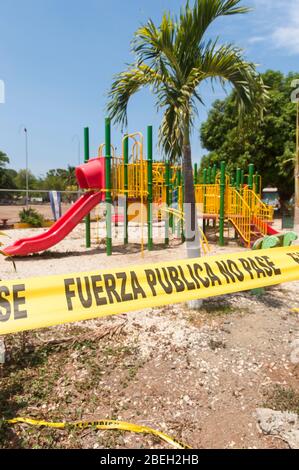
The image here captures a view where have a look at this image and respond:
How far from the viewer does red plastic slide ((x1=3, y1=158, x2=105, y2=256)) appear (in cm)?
886

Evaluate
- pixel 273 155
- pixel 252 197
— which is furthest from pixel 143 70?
pixel 273 155

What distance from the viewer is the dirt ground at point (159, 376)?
247 centimetres

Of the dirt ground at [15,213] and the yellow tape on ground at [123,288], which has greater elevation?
the dirt ground at [15,213]

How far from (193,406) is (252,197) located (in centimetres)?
875

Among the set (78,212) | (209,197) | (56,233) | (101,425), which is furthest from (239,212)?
(101,425)

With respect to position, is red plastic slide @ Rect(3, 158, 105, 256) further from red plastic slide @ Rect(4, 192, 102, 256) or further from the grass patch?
the grass patch

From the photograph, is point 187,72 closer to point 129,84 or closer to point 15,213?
point 129,84

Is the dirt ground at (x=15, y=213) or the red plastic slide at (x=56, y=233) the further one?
the dirt ground at (x=15, y=213)

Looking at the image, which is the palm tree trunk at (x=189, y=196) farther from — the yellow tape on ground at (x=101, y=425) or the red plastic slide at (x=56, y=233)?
the red plastic slide at (x=56, y=233)

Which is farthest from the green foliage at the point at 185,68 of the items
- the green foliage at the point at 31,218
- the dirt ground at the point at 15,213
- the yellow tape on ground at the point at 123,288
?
the dirt ground at the point at 15,213

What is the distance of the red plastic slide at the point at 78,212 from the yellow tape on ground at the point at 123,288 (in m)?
6.32

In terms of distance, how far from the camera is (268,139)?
69.1ft

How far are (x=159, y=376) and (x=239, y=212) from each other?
26.8ft

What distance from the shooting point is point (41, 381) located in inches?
118
